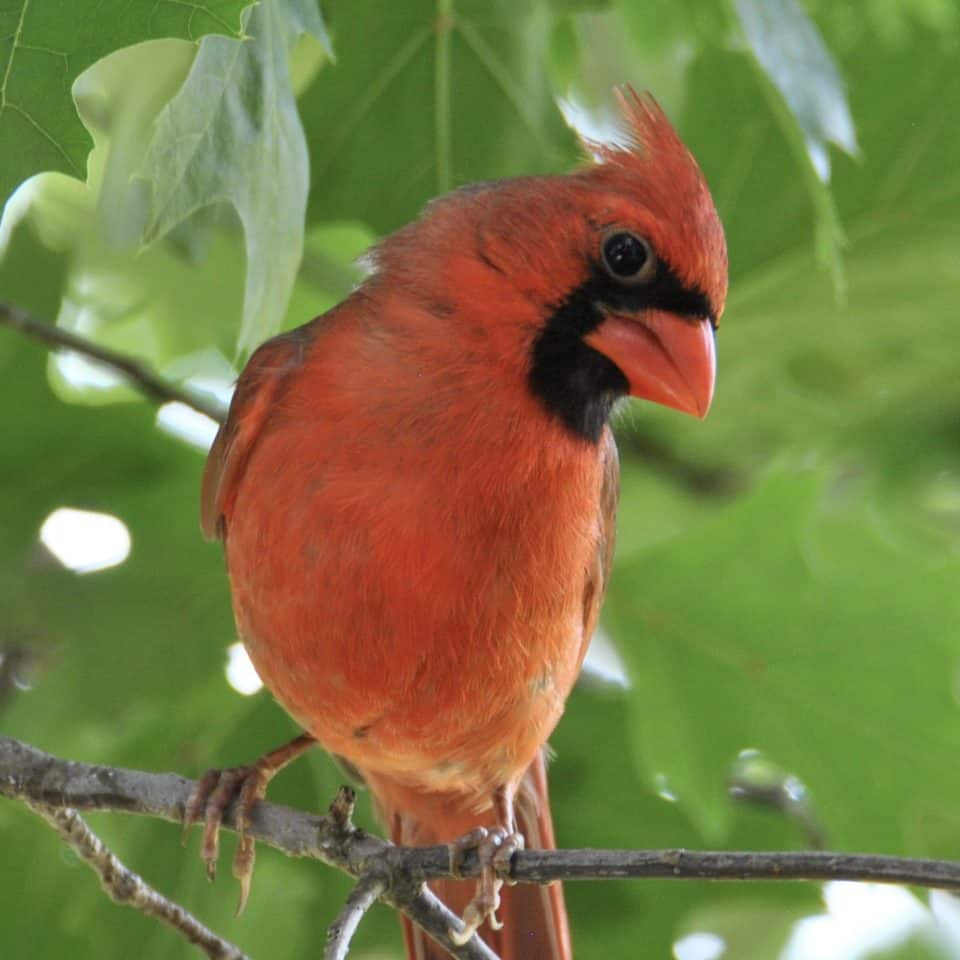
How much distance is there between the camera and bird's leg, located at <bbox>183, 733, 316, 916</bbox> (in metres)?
2.25

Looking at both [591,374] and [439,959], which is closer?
[591,374]

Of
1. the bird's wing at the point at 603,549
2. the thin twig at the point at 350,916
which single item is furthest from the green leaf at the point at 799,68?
the thin twig at the point at 350,916

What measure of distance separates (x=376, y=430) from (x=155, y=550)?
0.82m

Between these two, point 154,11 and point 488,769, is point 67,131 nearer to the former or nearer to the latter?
point 154,11

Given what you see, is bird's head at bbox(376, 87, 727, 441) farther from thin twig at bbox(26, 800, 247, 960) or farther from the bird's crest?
thin twig at bbox(26, 800, 247, 960)

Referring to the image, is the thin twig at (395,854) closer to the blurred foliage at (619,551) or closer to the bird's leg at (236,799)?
the bird's leg at (236,799)

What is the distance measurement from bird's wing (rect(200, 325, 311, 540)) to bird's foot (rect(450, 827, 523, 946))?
2.14 ft

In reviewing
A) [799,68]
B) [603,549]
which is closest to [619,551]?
[603,549]

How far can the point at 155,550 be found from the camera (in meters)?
2.83

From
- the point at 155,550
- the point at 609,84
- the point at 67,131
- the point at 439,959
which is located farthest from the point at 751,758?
the point at 67,131

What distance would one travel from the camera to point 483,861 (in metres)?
1.93

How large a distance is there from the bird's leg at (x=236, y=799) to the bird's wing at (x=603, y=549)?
1.67ft

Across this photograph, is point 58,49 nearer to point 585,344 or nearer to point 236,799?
point 585,344

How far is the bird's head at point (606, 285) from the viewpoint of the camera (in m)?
2.23
